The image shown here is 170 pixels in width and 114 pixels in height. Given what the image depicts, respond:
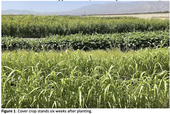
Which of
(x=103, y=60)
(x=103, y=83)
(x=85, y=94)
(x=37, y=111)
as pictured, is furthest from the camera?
(x=103, y=60)

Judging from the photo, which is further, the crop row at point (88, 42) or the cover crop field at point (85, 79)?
the crop row at point (88, 42)

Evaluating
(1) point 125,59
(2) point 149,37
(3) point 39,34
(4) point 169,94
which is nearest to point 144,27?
(2) point 149,37

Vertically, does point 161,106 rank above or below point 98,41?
below

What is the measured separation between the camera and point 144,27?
873 centimetres

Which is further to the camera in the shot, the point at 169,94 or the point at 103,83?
the point at 103,83

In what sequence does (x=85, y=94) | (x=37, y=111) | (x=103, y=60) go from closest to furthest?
(x=37, y=111) → (x=85, y=94) → (x=103, y=60)

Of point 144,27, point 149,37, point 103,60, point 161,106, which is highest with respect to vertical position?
point 144,27

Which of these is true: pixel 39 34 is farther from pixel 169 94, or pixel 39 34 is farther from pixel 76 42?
pixel 169 94

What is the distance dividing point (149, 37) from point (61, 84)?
4535 millimetres

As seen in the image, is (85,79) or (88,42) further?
(88,42)

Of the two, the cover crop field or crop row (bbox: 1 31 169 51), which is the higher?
crop row (bbox: 1 31 169 51)

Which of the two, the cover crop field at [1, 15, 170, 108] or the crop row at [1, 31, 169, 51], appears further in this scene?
the crop row at [1, 31, 169, 51]

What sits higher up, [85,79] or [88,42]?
[88,42]

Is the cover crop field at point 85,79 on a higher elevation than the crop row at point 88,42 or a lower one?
lower
